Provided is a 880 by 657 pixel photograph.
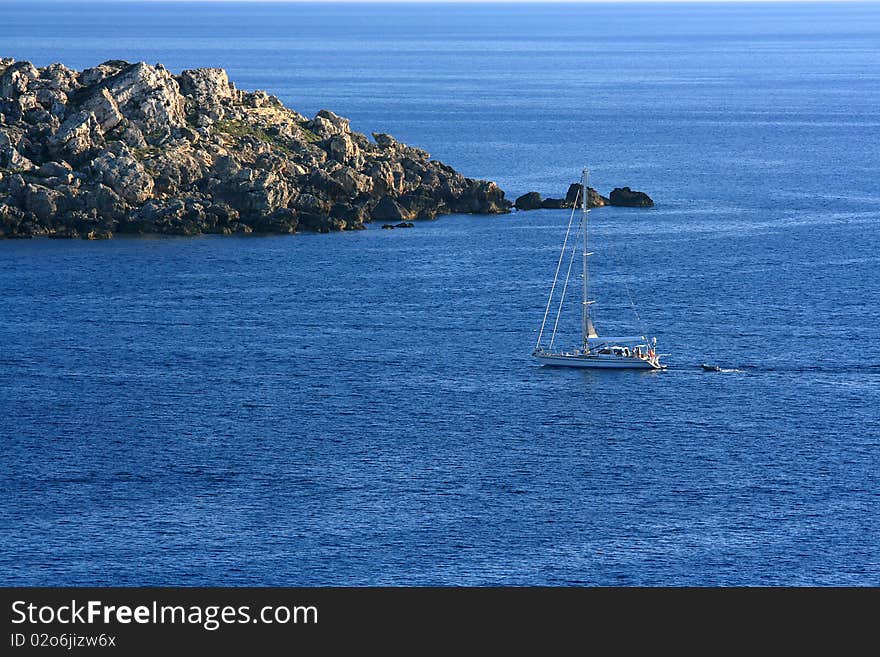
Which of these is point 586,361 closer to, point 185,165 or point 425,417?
point 425,417

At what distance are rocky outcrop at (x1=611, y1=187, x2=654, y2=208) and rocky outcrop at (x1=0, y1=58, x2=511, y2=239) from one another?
13.8 meters

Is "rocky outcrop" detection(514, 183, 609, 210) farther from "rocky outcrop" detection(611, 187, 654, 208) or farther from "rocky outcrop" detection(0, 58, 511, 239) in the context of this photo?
"rocky outcrop" detection(0, 58, 511, 239)

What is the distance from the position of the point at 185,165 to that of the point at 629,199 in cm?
5475

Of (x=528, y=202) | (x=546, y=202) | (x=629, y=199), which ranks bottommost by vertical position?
(x=528, y=202)

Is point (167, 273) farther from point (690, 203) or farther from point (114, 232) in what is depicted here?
point (690, 203)

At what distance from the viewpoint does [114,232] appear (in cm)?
16625

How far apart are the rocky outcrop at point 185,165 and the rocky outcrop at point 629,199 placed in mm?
13779

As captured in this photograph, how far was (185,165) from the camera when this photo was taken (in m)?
171

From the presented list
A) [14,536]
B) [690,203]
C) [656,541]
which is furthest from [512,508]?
[690,203]

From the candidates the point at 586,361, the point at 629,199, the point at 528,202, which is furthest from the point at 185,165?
the point at 586,361

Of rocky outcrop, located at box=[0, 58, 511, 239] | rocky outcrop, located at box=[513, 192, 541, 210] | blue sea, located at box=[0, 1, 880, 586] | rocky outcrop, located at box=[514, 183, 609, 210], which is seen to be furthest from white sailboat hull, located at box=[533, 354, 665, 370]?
rocky outcrop, located at box=[514, 183, 609, 210]

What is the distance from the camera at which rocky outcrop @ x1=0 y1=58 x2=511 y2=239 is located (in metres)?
166

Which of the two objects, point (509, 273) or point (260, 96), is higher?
point (260, 96)
